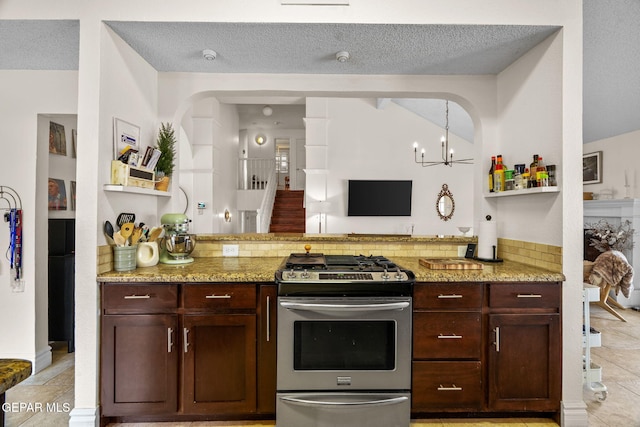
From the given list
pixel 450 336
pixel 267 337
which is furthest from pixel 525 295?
pixel 267 337

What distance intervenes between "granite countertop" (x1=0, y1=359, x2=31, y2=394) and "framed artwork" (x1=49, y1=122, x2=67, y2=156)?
2.82 meters

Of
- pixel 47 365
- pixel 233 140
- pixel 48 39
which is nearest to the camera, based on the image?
pixel 48 39

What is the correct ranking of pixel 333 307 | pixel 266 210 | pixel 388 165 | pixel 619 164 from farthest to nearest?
pixel 266 210
pixel 388 165
pixel 619 164
pixel 333 307

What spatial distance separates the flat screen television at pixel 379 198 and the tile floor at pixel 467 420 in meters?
3.87

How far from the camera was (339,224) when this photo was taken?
6793 millimetres

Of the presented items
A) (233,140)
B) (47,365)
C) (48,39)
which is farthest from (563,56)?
(233,140)

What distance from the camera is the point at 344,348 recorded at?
2.06m

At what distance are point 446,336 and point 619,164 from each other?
508 centimetres

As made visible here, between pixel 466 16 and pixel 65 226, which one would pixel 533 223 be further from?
pixel 65 226

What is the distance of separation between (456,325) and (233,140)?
757cm

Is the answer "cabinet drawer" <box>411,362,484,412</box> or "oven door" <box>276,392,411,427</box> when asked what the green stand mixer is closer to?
"oven door" <box>276,392,411,427</box>

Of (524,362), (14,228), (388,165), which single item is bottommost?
(524,362)

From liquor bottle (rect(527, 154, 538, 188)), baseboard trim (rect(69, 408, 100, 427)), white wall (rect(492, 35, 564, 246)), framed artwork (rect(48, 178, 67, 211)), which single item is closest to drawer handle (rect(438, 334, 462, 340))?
white wall (rect(492, 35, 564, 246))

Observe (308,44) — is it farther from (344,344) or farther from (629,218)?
(629,218)
